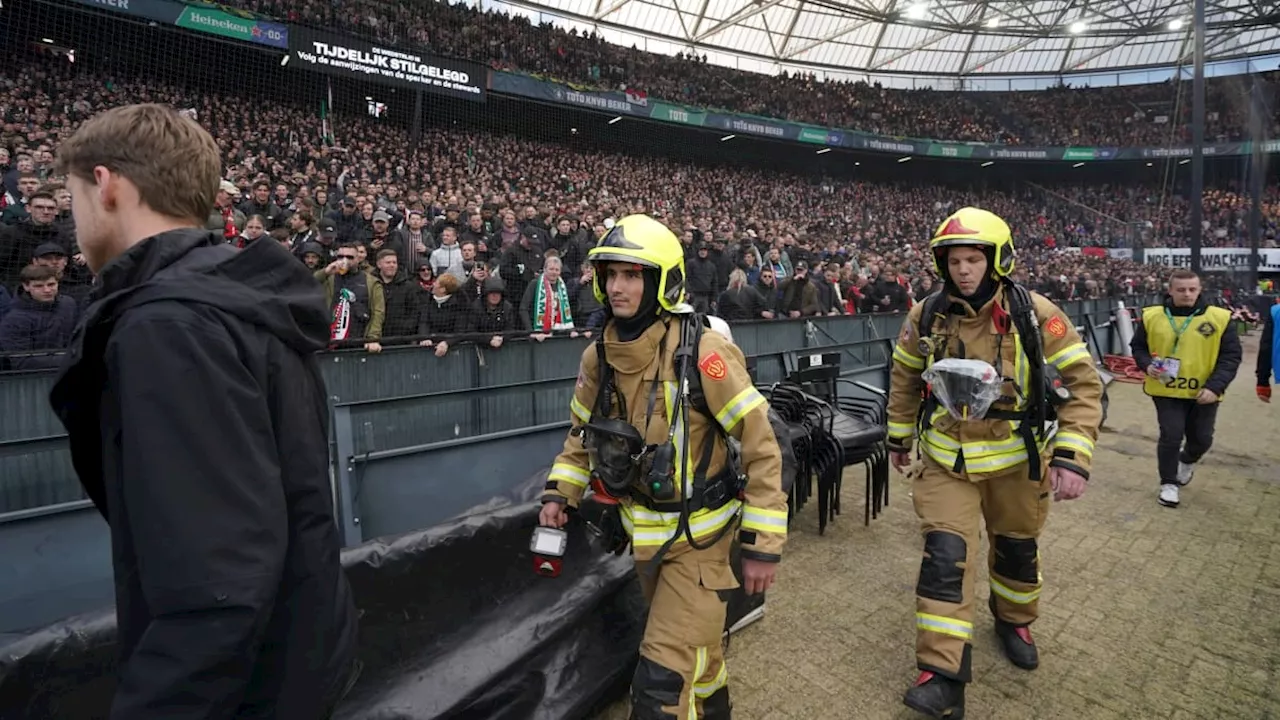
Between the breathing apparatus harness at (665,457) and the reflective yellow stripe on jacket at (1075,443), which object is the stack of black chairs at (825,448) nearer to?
the reflective yellow stripe on jacket at (1075,443)

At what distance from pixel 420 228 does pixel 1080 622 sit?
652 cm

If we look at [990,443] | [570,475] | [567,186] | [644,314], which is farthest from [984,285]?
[567,186]

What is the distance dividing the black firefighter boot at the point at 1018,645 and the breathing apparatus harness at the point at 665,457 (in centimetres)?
169

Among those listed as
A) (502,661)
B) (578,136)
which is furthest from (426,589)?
(578,136)

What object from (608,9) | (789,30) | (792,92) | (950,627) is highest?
(789,30)

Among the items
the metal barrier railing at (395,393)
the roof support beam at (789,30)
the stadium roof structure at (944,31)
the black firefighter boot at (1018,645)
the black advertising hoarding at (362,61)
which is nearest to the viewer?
the black firefighter boot at (1018,645)

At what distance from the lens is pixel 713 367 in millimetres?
2080

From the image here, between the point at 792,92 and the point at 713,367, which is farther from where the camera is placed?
the point at 792,92

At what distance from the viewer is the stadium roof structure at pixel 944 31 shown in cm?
2858

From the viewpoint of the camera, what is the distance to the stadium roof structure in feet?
93.8

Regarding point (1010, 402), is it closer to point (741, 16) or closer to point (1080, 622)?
point (1080, 622)

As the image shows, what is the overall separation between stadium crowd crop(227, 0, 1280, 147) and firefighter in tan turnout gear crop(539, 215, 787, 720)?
15.0 meters

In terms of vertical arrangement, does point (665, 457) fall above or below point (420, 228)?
below

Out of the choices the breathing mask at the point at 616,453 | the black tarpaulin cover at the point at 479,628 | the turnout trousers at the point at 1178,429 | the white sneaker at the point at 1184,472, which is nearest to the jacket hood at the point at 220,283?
the breathing mask at the point at 616,453
